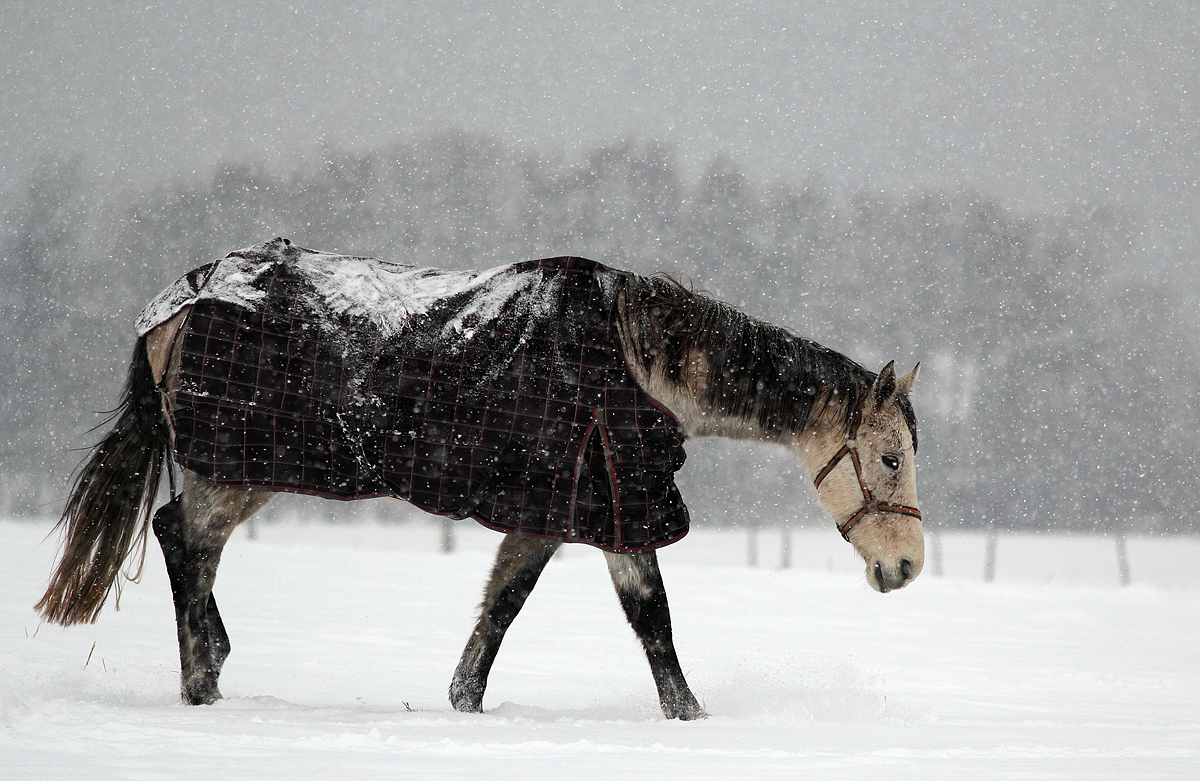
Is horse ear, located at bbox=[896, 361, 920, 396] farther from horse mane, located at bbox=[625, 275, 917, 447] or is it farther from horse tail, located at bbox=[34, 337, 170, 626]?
horse tail, located at bbox=[34, 337, 170, 626]

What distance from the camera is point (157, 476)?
4312 mm

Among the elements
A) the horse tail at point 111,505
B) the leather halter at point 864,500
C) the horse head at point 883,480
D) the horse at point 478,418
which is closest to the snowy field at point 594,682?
the horse tail at point 111,505

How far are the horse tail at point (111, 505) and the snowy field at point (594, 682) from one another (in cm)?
39

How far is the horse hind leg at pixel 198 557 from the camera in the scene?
384 centimetres

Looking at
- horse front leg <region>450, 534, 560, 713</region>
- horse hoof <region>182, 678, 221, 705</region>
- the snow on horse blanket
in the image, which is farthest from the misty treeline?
horse hoof <region>182, 678, 221, 705</region>

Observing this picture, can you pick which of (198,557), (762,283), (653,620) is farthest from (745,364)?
(762,283)

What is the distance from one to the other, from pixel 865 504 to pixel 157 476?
11.3ft

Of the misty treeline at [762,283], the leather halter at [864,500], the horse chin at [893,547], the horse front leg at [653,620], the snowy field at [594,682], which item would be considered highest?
the misty treeline at [762,283]

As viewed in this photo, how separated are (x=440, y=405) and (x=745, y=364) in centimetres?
144

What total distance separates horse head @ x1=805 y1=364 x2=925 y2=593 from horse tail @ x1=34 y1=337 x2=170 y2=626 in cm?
332

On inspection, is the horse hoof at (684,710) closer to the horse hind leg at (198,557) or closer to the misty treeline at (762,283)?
the horse hind leg at (198,557)

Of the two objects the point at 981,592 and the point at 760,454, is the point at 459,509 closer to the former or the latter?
the point at 981,592

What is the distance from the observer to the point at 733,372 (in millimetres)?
4117

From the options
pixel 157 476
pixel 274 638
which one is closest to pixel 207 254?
pixel 274 638
